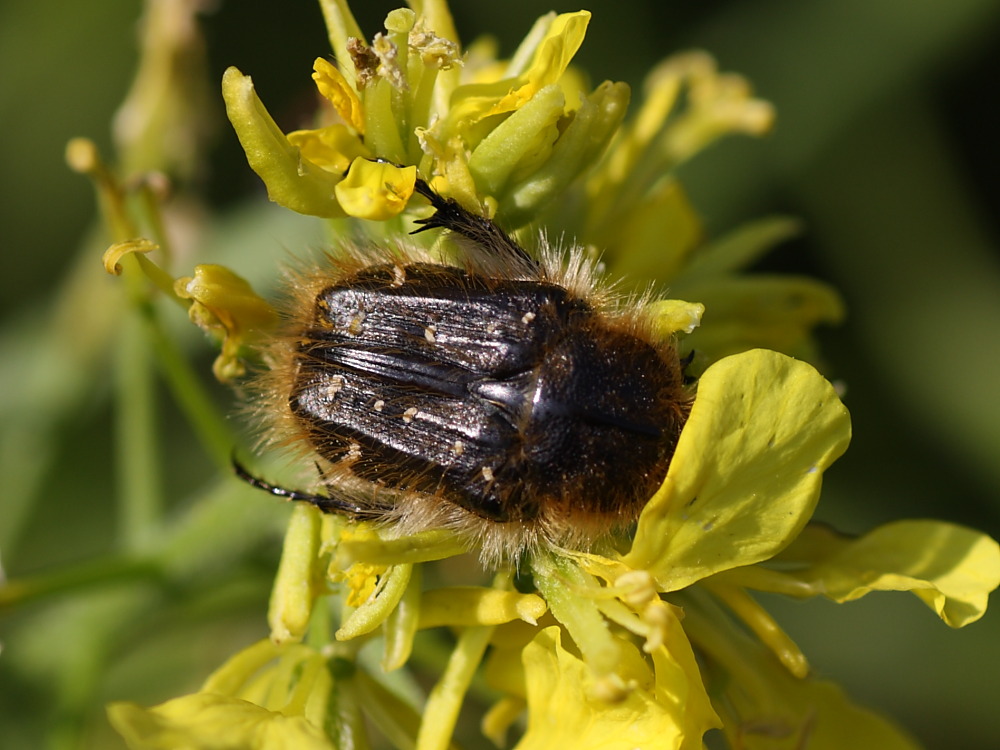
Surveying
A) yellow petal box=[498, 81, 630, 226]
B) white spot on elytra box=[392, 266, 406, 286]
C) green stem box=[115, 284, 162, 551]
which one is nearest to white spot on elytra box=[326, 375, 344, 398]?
white spot on elytra box=[392, 266, 406, 286]

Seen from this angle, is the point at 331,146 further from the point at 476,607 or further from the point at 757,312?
the point at 757,312

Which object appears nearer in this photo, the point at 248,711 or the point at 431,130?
the point at 248,711

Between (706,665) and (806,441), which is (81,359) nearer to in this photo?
(706,665)

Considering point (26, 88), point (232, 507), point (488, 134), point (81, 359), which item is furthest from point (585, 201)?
point (26, 88)

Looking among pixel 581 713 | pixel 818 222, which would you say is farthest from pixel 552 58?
pixel 818 222

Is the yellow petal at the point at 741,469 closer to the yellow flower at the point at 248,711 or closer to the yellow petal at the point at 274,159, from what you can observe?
the yellow flower at the point at 248,711

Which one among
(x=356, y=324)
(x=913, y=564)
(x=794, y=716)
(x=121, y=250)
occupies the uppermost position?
(x=121, y=250)

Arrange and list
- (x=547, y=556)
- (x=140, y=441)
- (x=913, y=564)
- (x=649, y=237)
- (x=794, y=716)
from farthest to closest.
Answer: (x=140, y=441) < (x=649, y=237) < (x=794, y=716) < (x=913, y=564) < (x=547, y=556)

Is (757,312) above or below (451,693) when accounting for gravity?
above
